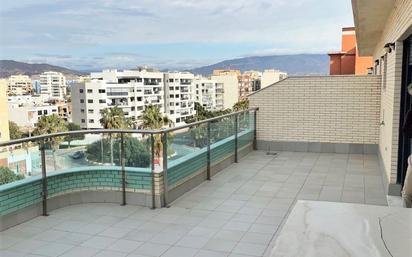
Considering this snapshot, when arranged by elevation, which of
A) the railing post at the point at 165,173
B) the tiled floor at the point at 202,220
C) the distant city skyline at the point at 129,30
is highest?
the distant city skyline at the point at 129,30

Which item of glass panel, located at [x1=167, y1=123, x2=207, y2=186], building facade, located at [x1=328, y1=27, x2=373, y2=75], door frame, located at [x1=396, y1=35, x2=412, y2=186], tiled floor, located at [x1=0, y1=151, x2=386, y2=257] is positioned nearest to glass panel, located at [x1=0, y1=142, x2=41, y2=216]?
tiled floor, located at [x1=0, y1=151, x2=386, y2=257]

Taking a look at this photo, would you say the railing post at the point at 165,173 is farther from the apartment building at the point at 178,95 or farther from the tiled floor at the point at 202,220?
the apartment building at the point at 178,95

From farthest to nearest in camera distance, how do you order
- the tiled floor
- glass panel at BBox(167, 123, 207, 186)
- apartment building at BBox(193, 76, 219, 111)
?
apartment building at BBox(193, 76, 219, 111)
glass panel at BBox(167, 123, 207, 186)
the tiled floor

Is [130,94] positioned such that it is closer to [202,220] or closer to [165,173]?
[165,173]

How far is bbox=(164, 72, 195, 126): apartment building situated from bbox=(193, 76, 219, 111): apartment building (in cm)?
420

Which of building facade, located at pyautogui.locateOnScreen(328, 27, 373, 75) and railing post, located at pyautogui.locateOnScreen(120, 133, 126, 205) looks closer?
railing post, located at pyautogui.locateOnScreen(120, 133, 126, 205)

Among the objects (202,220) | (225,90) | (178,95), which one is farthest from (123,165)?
(225,90)

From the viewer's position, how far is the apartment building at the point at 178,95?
3393 inches

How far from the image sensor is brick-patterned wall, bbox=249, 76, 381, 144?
8484 mm

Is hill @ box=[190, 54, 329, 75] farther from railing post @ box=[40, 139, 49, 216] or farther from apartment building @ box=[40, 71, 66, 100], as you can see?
railing post @ box=[40, 139, 49, 216]

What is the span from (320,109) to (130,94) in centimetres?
7097

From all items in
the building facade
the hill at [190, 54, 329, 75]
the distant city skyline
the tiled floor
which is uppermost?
the distant city skyline

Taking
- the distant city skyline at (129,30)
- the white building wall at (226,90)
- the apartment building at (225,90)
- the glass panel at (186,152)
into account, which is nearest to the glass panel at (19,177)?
the glass panel at (186,152)

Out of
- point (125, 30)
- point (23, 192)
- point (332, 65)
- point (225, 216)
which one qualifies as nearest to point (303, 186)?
point (225, 216)
